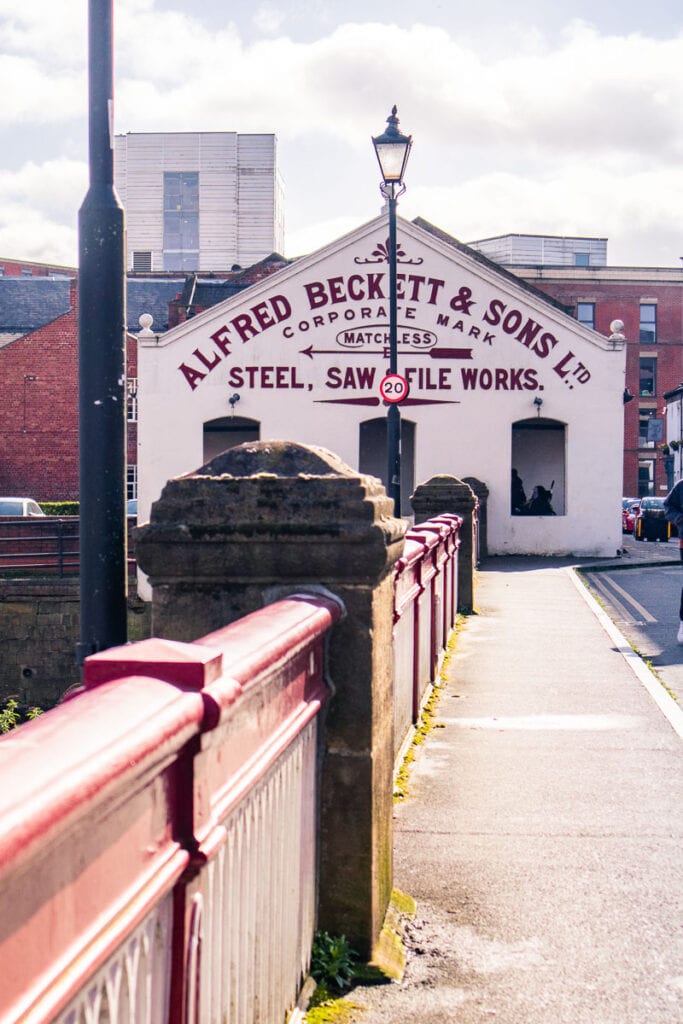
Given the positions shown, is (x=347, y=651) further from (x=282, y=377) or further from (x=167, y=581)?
(x=282, y=377)

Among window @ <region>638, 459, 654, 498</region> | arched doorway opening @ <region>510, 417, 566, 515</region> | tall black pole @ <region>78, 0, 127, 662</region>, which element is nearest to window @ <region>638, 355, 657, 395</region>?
window @ <region>638, 459, 654, 498</region>

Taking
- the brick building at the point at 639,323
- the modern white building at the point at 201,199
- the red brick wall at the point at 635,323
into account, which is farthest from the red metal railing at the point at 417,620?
the modern white building at the point at 201,199

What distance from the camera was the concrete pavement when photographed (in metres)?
3.75

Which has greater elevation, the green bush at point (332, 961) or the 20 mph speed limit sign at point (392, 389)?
the 20 mph speed limit sign at point (392, 389)

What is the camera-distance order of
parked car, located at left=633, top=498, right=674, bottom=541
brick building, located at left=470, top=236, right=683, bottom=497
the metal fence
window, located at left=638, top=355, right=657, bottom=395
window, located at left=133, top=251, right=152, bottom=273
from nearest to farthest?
1. the metal fence
2. parked car, located at left=633, top=498, right=674, bottom=541
3. brick building, located at left=470, top=236, right=683, bottom=497
4. window, located at left=638, top=355, right=657, bottom=395
5. window, located at left=133, top=251, right=152, bottom=273

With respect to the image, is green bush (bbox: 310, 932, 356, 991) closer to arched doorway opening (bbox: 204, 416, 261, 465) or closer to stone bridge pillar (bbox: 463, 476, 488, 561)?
stone bridge pillar (bbox: 463, 476, 488, 561)

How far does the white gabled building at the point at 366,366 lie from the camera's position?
28859 millimetres

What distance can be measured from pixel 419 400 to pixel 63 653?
10465 millimetres

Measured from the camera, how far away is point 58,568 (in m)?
27.8

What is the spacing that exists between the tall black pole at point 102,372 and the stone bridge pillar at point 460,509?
954 cm

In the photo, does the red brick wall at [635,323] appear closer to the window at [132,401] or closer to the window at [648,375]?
the window at [648,375]

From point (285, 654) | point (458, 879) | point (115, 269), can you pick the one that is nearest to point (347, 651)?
point (285, 654)

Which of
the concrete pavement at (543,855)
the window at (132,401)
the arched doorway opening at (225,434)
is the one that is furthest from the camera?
the window at (132,401)

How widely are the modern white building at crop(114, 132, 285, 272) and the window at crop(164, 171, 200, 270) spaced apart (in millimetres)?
62
